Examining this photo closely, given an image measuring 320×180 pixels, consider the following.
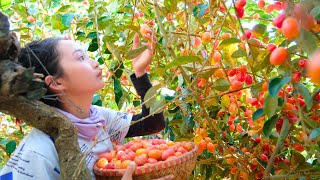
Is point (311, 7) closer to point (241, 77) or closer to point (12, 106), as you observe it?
point (241, 77)

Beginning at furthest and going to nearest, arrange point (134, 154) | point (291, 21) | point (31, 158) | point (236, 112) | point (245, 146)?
1. point (245, 146)
2. point (236, 112)
3. point (134, 154)
4. point (31, 158)
5. point (291, 21)

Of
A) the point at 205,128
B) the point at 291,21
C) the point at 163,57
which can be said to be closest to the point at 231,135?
the point at 205,128

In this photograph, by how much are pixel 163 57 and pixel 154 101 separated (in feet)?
1.59

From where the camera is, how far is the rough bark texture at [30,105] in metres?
0.76

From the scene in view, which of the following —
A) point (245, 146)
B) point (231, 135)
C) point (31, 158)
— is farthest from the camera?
point (231, 135)

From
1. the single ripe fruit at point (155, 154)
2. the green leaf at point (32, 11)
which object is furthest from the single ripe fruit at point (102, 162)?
the green leaf at point (32, 11)

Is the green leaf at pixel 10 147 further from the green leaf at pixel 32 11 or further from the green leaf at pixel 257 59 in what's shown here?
the green leaf at pixel 257 59

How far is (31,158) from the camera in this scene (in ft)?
3.92

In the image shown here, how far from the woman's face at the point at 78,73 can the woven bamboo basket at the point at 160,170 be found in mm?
252

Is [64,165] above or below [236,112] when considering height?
above

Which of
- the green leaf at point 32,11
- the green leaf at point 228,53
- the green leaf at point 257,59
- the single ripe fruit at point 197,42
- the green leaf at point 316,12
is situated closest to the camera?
the green leaf at point 316,12

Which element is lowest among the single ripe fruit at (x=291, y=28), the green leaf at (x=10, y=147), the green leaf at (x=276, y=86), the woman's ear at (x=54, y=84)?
the green leaf at (x=10, y=147)

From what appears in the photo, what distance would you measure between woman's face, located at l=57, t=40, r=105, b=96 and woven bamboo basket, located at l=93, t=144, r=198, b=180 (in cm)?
25

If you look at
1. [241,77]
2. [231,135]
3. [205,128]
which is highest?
[241,77]
